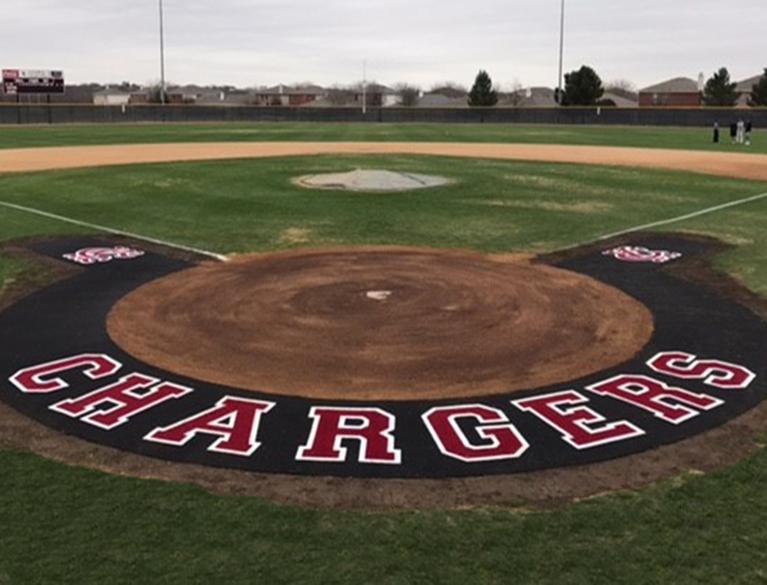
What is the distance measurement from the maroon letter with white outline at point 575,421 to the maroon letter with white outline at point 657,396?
402 mm

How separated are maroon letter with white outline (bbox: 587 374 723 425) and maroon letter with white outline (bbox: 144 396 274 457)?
10.9ft

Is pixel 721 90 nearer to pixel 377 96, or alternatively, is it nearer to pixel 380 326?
pixel 377 96

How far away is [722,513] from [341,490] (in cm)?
270

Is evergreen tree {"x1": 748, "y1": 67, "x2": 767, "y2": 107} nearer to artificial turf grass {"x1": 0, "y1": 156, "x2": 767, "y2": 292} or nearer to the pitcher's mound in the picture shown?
artificial turf grass {"x1": 0, "y1": 156, "x2": 767, "y2": 292}

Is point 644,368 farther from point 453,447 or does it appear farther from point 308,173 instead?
point 308,173

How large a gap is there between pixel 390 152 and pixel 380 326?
27799 mm

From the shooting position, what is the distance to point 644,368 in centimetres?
794

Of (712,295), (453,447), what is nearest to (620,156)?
(712,295)

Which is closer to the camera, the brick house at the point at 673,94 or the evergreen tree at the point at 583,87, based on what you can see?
the evergreen tree at the point at 583,87

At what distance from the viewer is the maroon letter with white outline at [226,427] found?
6.15 m

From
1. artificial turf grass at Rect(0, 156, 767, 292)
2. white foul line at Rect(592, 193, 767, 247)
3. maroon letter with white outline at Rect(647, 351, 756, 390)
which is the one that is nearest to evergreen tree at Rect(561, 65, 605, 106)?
→ artificial turf grass at Rect(0, 156, 767, 292)

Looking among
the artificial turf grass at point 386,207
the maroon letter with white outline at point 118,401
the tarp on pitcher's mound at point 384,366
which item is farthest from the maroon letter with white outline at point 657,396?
the artificial turf grass at point 386,207

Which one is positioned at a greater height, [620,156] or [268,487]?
[620,156]

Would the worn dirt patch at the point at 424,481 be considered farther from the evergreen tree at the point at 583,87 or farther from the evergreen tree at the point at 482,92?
the evergreen tree at the point at 482,92
